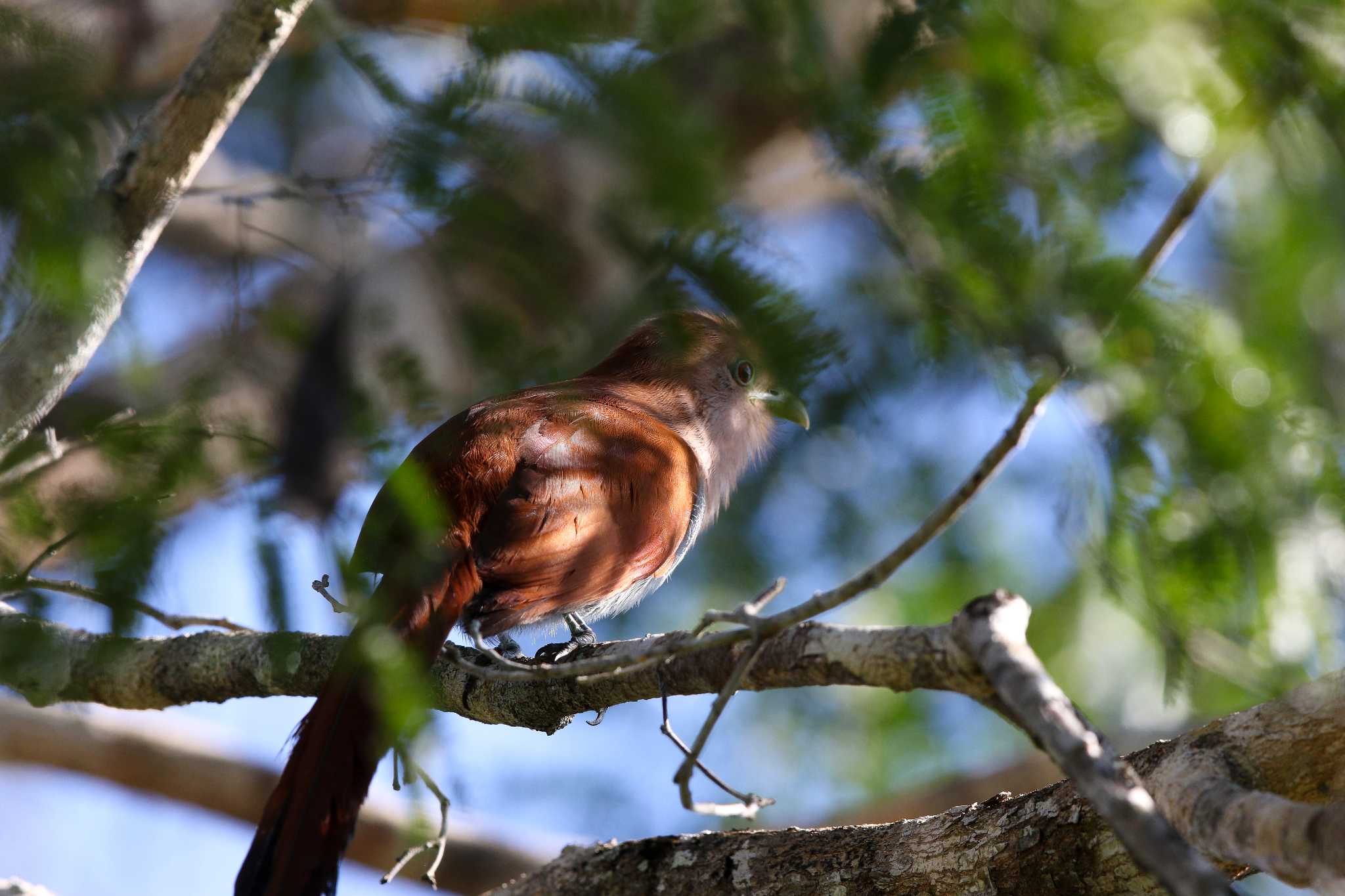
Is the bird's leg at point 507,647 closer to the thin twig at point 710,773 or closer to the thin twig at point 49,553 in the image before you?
the thin twig at point 710,773

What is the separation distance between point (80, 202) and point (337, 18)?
522mm

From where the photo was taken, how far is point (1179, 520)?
6.22 feet

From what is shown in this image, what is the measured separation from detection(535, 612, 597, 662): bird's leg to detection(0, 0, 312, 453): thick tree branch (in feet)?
4.54

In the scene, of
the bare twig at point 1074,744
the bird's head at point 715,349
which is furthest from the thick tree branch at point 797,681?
the bird's head at point 715,349

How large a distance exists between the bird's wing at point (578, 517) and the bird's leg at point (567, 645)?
Answer: 9 centimetres

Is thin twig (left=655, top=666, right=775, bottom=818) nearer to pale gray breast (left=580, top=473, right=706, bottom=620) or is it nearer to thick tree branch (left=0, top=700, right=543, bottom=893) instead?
pale gray breast (left=580, top=473, right=706, bottom=620)

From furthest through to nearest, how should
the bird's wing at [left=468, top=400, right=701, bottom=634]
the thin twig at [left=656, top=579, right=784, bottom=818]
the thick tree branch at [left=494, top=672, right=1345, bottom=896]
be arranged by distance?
the bird's wing at [left=468, top=400, right=701, bottom=634]
the thick tree branch at [left=494, top=672, right=1345, bottom=896]
the thin twig at [left=656, top=579, right=784, bottom=818]

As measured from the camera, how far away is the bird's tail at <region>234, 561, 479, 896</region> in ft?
6.97

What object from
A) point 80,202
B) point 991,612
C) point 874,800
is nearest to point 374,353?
point 80,202

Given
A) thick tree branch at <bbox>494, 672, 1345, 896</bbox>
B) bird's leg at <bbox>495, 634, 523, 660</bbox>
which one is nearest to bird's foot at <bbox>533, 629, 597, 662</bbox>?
bird's leg at <bbox>495, 634, 523, 660</bbox>

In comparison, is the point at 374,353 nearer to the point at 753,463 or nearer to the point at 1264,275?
the point at 1264,275

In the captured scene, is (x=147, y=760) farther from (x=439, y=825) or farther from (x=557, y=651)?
(x=439, y=825)

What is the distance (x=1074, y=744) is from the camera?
4.97 feet

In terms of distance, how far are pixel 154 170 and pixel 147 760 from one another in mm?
4303
